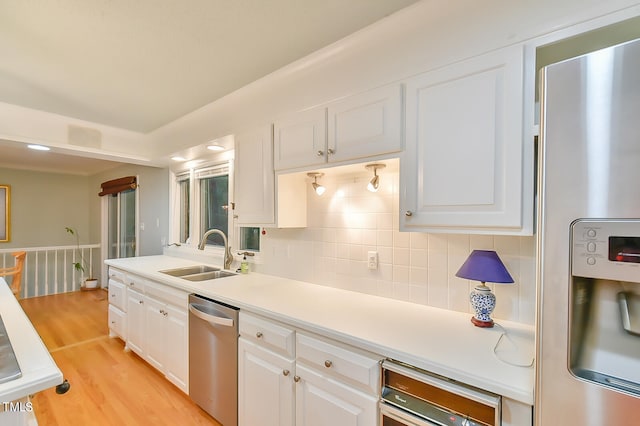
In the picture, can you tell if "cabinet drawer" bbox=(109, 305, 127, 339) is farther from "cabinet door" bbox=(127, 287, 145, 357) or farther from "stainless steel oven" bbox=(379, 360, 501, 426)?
"stainless steel oven" bbox=(379, 360, 501, 426)

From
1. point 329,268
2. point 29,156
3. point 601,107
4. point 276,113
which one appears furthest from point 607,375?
point 29,156

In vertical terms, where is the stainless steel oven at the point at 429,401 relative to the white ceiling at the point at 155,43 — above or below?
below

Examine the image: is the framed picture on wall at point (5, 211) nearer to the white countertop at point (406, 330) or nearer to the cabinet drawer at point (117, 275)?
the cabinet drawer at point (117, 275)

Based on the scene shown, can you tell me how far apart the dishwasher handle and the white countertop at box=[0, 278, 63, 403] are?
784mm

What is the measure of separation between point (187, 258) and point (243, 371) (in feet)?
6.37

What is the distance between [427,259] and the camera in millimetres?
1548

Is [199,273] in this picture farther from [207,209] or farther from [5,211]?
[5,211]

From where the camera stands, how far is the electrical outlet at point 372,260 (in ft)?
5.73

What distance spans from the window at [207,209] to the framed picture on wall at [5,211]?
393 cm

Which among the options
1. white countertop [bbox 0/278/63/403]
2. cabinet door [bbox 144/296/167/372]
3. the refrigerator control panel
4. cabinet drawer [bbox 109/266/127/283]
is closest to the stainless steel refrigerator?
the refrigerator control panel

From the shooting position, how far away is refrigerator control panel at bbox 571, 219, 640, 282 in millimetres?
604

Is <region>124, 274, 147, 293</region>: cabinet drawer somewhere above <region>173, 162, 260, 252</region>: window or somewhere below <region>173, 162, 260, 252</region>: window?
below

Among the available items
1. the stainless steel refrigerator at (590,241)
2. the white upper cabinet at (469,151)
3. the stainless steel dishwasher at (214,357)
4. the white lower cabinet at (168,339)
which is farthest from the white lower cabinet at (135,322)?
the stainless steel refrigerator at (590,241)

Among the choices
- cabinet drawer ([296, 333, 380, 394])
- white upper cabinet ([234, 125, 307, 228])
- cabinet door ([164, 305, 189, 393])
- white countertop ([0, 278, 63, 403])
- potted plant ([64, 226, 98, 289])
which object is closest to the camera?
white countertop ([0, 278, 63, 403])
